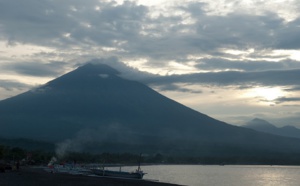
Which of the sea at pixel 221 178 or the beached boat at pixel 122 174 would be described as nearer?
the sea at pixel 221 178

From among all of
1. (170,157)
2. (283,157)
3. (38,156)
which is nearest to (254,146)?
(283,157)

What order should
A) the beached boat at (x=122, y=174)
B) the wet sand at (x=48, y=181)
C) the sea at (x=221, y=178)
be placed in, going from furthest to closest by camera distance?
the beached boat at (x=122, y=174)
the sea at (x=221, y=178)
the wet sand at (x=48, y=181)

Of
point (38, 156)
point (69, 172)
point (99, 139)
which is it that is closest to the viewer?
point (69, 172)

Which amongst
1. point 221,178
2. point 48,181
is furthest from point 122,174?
point 48,181

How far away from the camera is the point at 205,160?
15950 cm

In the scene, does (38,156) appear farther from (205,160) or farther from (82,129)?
(82,129)

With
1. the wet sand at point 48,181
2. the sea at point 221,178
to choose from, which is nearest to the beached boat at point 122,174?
the sea at point 221,178

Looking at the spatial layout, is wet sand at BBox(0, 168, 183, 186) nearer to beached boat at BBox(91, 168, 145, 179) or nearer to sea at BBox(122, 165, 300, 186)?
sea at BBox(122, 165, 300, 186)

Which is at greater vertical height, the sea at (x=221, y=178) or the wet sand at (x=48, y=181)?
the sea at (x=221, y=178)

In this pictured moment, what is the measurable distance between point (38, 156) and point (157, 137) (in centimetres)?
8963

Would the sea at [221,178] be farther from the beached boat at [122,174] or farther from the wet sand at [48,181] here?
the wet sand at [48,181]

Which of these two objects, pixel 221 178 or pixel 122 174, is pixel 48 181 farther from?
pixel 221 178

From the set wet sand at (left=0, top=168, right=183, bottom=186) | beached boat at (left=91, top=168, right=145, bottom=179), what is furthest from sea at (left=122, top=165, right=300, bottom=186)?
wet sand at (left=0, top=168, right=183, bottom=186)

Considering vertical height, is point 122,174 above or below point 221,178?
above
